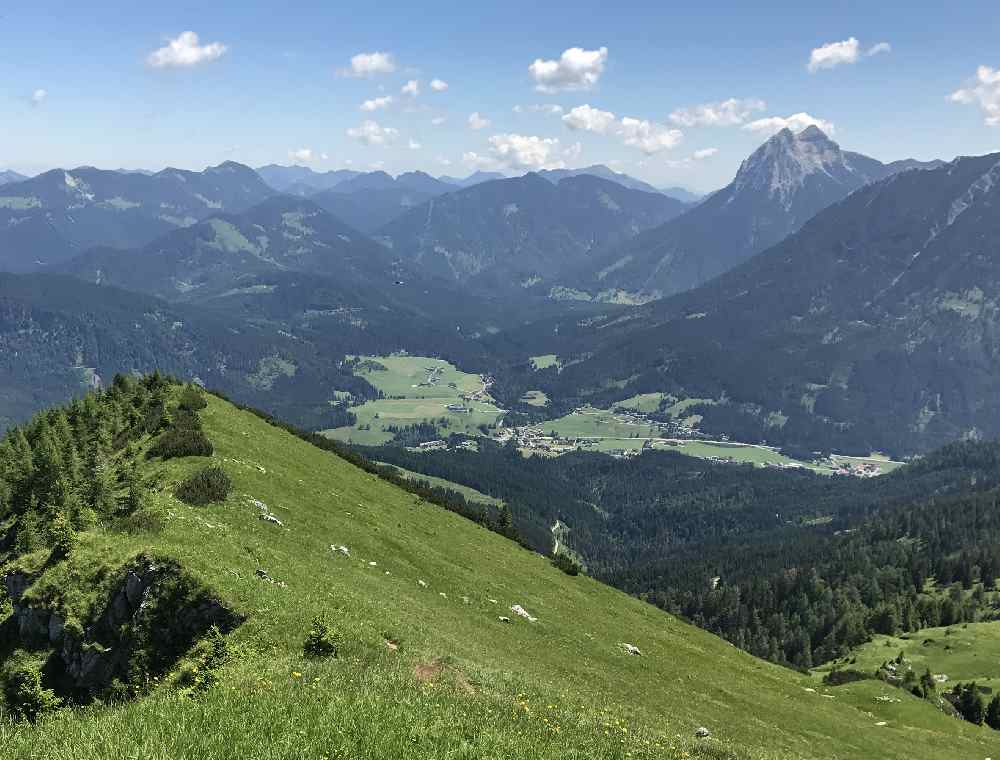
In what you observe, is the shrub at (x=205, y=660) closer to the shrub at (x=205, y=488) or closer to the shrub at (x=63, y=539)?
the shrub at (x=63, y=539)

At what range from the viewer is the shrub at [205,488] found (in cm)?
4703

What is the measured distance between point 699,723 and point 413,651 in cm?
1967

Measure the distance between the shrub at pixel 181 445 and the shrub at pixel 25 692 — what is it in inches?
1021

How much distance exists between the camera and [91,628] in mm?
33156

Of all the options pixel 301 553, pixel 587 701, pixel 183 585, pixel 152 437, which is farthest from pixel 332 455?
pixel 587 701

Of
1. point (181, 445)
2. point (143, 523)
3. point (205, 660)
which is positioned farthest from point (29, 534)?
point (205, 660)

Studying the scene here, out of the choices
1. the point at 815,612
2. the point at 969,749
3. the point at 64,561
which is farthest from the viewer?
the point at 815,612

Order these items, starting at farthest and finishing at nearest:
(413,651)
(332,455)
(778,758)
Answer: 1. (332,455)
2. (778,758)
3. (413,651)

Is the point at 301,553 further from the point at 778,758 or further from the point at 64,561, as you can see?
the point at 778,758

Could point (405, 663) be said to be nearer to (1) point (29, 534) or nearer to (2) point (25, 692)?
(2) point (25, 692)

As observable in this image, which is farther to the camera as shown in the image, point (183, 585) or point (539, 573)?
point (539, 573)

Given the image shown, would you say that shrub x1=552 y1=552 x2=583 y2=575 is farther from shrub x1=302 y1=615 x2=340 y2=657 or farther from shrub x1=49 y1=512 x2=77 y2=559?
shrub x1=302 y1=615 x2=340 y2=657

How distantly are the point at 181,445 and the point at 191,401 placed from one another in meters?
19.0

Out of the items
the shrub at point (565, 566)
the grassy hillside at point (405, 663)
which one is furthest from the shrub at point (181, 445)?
the shrub at point (565, 566)
